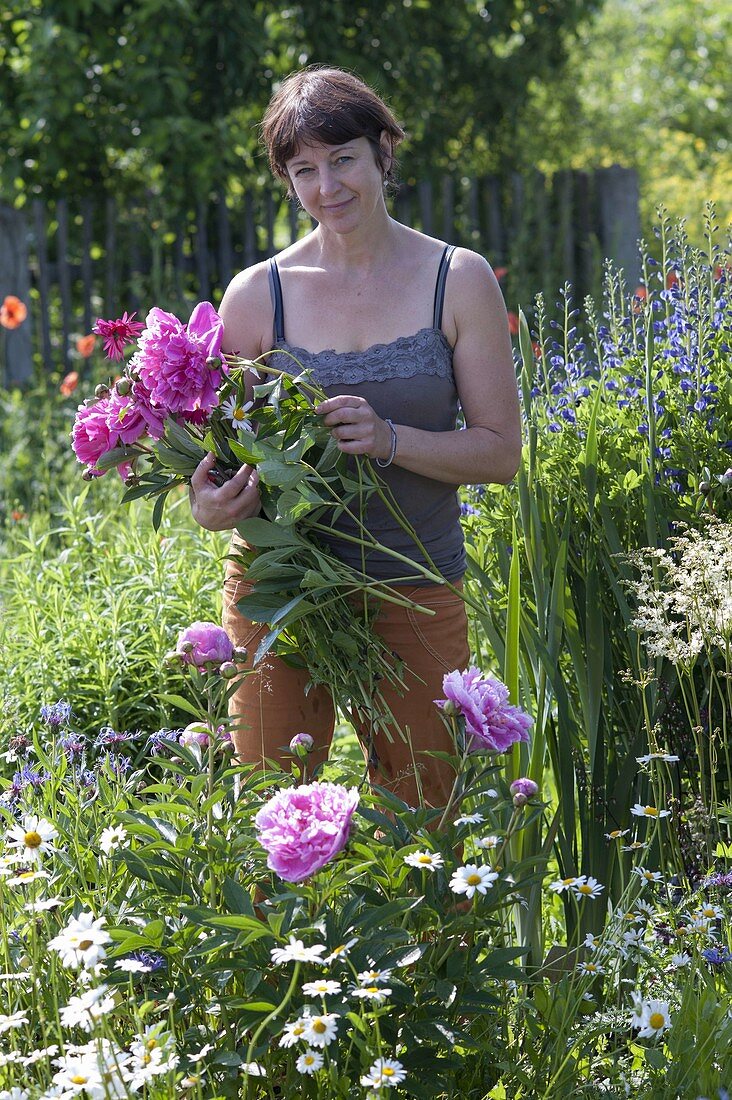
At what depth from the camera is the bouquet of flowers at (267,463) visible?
1.95 meters

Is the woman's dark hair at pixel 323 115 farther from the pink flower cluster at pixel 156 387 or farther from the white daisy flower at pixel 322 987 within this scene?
the white daisy flower at pixel 322 987

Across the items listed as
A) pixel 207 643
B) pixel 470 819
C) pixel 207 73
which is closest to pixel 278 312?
pixel 207 643

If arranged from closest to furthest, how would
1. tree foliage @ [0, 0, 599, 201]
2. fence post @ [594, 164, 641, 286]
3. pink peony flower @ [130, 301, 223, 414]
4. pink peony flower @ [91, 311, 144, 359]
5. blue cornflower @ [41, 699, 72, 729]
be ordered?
pink peony flower @ [130, 301, 223, 414] → pink peony flower @ [91, 311, 144, 359] → blue cornflower @ [41, 699, 72, 729] → tree foliage @ [0, 0, 599, 201] → fence post @ [594, 164, 641, 286]

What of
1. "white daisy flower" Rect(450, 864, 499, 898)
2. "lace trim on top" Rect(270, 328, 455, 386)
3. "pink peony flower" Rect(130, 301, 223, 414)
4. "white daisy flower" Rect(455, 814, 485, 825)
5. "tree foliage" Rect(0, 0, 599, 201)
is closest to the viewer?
"white daisy flower" Rect(450, 864, 499, 898)

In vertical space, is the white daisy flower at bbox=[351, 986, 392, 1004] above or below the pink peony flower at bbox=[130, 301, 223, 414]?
below

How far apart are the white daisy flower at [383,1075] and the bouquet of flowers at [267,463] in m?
0.66

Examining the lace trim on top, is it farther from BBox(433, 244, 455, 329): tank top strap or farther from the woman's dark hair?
the woman's dark hair

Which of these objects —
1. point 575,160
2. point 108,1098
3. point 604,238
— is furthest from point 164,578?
point 575,160

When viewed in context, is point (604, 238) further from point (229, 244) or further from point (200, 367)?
point (200, 367)

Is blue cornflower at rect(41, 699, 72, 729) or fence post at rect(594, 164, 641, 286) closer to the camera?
blue cornflower at rect(41, 699, 72, 729)

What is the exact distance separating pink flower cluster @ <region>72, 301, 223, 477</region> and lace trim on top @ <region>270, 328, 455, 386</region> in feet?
0.87

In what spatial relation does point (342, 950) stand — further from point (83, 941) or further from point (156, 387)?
point (156, 387)

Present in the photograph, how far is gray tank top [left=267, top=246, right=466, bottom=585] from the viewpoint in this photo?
2.21 m

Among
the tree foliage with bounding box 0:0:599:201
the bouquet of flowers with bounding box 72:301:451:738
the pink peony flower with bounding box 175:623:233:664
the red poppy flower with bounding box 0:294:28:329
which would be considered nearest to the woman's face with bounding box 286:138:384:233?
the bouquet of flowers with bounding box 72:301:451:738
